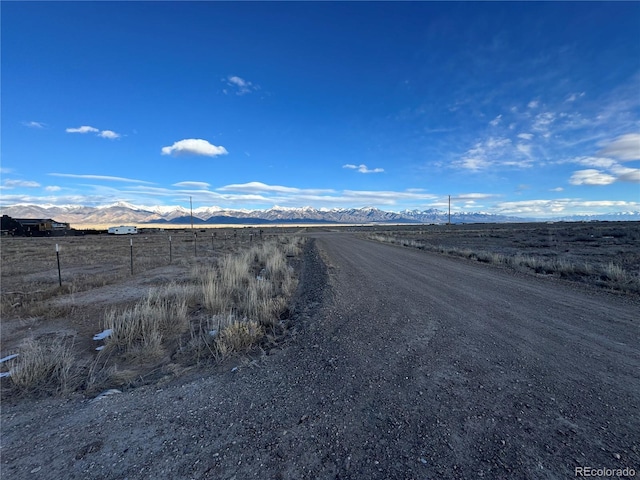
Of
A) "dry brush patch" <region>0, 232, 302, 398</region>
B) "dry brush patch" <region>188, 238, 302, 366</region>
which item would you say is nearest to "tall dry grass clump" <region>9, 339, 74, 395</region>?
"dry brush patch" <region>0, 232, 302, 398</region>

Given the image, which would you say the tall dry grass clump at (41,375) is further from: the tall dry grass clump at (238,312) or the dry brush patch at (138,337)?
the tall dry grass clump at (238,312)

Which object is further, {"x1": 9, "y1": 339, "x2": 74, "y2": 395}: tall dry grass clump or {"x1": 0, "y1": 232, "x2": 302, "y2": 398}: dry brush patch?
{"x1": 0, "y1": 232, "x2": 302, "y2": 398}: dry brush patch

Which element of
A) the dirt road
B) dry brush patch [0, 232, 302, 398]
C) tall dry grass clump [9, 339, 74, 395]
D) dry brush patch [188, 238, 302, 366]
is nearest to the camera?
the dirt road

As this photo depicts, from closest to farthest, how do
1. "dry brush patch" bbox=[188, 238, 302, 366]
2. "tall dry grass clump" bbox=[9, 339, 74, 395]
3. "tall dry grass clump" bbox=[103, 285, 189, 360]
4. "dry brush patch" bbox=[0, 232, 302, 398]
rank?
"tall dry grass clump" bbox=[9, 339, 74, 395] → "dry brush patch" bbox=[0, 232, 302, 398] → "dry brush patch" bbox=[188, 238, 302, 366] → "tall dry grass clump" bbox=[103, 285, 189, 360]

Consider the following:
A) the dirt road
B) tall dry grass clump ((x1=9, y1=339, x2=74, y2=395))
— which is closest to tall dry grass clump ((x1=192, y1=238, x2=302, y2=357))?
the dirt road

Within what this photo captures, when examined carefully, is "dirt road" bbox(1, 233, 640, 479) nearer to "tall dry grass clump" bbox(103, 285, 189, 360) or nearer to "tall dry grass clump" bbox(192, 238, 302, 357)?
"tall dry grass clump" bbox(192, 238, 302, 357)

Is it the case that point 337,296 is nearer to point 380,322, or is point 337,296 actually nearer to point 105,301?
point 380,322

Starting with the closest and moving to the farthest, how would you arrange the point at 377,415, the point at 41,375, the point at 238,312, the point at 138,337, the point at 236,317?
the point at 377,415
the point at 41,375
the point at 138,337
the point at 236,317
the point at 238,312

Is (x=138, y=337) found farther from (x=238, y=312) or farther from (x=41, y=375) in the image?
(x=238, y=312)

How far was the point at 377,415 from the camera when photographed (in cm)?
311

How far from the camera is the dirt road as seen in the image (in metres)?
2.51

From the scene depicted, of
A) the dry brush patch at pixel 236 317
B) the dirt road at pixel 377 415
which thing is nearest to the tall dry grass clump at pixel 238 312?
the dry brush patch at pixel 236 317

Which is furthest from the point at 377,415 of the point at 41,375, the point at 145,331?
the point at 145,331

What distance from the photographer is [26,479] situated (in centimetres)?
250
